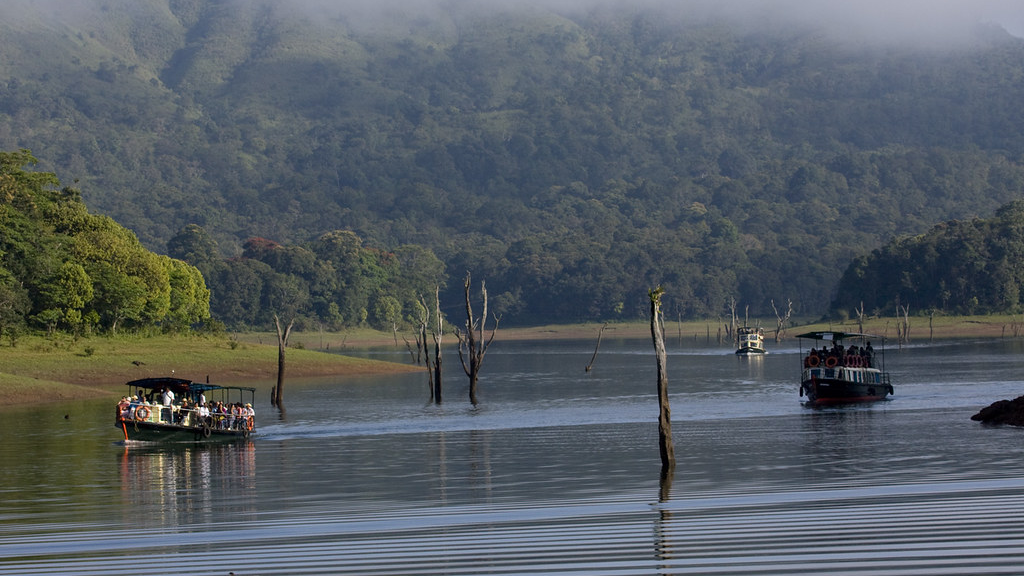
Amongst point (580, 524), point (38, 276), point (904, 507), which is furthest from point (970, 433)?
point (38, 276)

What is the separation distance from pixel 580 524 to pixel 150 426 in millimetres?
26126

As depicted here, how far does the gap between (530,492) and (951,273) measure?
149 m

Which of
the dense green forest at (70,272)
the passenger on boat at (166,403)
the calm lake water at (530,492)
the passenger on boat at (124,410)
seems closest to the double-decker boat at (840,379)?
the calm lake water at (530,492)

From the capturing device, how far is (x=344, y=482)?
33.2 metres

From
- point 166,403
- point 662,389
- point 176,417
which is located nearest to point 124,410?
point 166,403

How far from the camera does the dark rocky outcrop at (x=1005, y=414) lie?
1695 inches

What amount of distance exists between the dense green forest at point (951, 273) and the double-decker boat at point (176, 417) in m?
122

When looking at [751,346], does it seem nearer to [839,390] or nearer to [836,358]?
[836,358]

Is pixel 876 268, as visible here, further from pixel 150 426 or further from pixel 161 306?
pixel 150 426

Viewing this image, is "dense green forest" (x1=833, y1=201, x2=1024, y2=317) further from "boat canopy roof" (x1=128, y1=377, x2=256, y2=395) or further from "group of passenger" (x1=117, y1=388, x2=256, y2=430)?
"group of passenger" (x1=117, y1=388, x2=256, y2=430)

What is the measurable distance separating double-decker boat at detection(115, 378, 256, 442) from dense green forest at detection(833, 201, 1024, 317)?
122m

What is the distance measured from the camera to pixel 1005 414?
144 feet

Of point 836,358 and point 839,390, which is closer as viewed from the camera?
point 839,390

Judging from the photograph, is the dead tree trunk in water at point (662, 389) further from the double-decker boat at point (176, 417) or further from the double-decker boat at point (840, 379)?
the double-decker boat at point (840, 379)
